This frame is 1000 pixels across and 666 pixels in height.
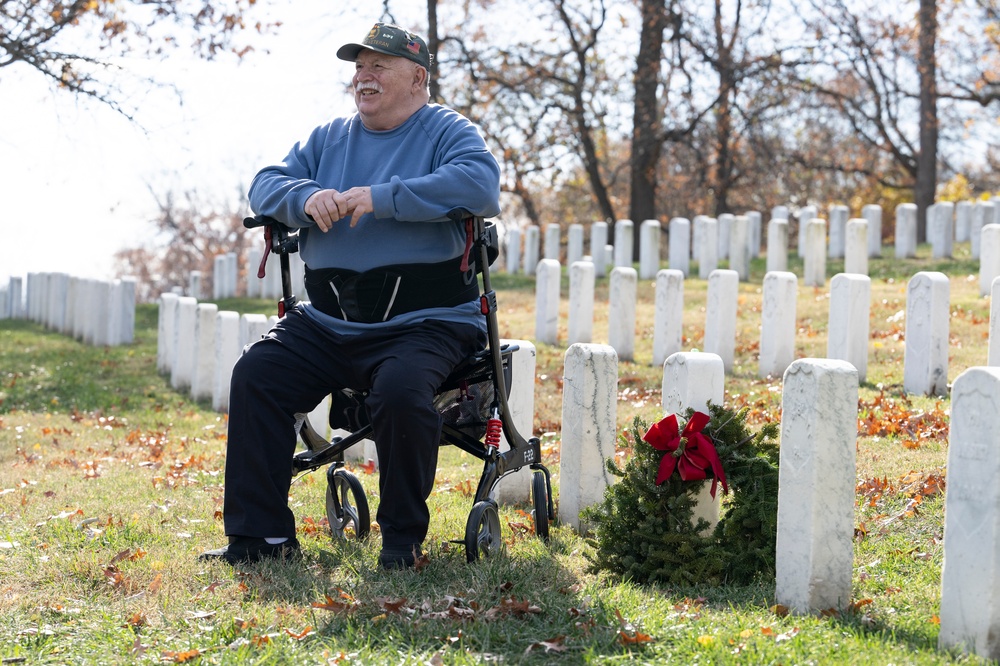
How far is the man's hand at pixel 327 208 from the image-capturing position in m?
4.00

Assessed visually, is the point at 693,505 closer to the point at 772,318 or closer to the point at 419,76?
the point at 419,76

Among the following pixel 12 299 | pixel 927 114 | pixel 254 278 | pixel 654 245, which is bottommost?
pixel 12 299

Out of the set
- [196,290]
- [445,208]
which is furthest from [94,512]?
[196,290]

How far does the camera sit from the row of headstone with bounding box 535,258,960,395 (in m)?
7.65

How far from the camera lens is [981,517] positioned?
3.01 m

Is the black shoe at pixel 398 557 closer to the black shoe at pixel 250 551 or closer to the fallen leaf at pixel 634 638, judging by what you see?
the black shoe at pixel 250 551

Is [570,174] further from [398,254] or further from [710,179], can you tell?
[398,254]

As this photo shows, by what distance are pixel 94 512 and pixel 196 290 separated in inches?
663

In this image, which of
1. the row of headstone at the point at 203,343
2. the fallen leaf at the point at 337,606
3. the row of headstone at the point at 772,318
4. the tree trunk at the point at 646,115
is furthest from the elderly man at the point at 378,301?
the tree trunk at the point at 646,115

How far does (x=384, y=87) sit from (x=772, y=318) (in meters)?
5.23

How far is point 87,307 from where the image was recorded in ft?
48.5

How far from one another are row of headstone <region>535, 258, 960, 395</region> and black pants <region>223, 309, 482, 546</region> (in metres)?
3.51

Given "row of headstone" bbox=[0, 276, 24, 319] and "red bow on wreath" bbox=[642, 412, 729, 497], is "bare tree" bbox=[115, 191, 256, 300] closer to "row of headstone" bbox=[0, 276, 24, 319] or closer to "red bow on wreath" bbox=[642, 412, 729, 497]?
"row of headstone" bbox=[0, 276, 24, 319]

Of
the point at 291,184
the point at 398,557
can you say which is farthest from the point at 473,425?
the point at 291,184
